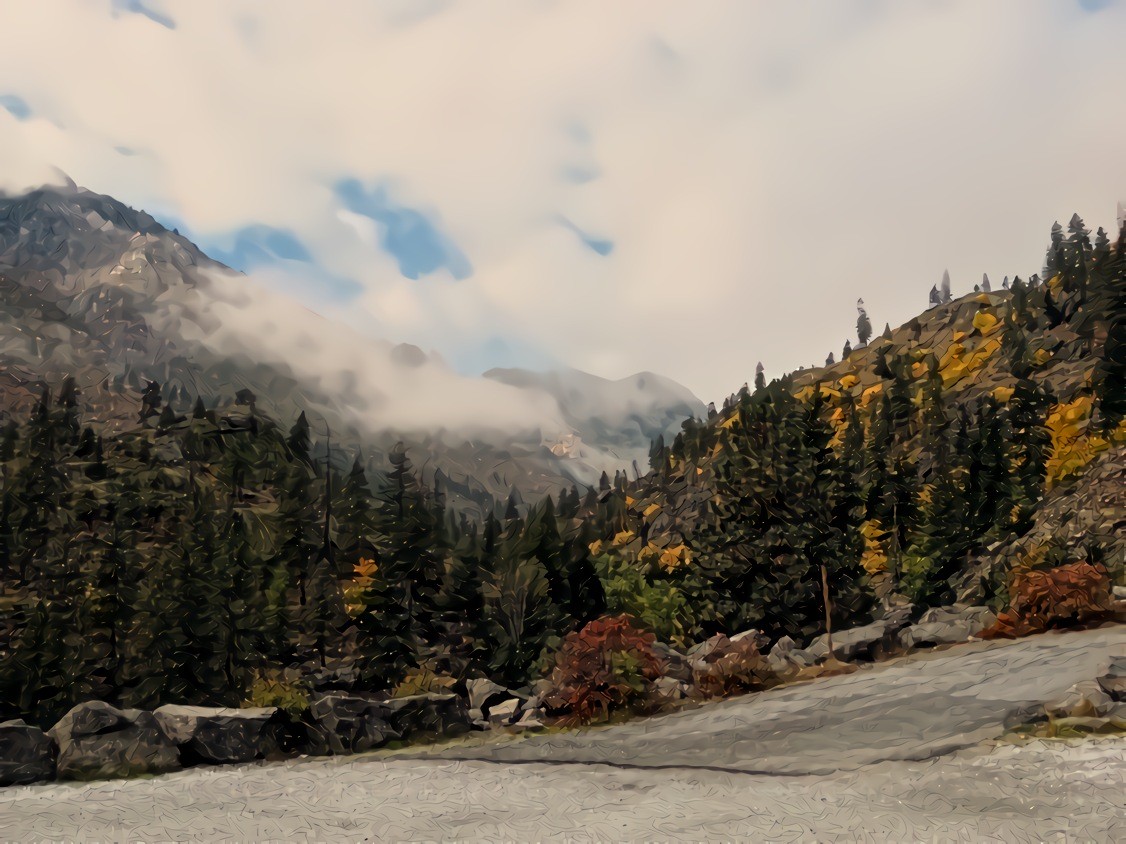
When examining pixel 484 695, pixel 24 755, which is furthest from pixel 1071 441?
pixel 24 755

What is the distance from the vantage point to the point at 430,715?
23.9m

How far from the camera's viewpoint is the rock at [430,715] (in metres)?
23.3

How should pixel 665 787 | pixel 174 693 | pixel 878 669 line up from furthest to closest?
pixel 174 693, pixel 878 669, pixel 665 787

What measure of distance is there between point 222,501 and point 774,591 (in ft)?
145

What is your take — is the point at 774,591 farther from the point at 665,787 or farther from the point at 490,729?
the point at 665,787

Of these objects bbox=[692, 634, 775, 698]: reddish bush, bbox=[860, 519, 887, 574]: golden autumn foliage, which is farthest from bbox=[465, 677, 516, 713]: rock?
bbox=[860, 519, 887, 574]: golden autumn foliage

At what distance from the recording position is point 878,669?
24.8 metres

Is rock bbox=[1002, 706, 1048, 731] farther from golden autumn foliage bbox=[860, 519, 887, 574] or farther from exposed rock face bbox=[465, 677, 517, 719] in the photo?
golden autumn foliage bbox=[860, 519, 887, 574]

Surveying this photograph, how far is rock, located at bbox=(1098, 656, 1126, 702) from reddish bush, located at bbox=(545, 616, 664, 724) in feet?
36.5

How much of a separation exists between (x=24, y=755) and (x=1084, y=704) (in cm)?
2094

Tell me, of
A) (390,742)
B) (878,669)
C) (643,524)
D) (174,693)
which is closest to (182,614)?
(174,693)

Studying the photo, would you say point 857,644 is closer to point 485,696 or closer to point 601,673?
point 601,673

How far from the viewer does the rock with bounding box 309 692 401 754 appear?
2212 cm

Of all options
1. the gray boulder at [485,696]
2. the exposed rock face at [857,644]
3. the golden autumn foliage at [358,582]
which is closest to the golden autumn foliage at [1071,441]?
the exposed rock face at [857,644]
